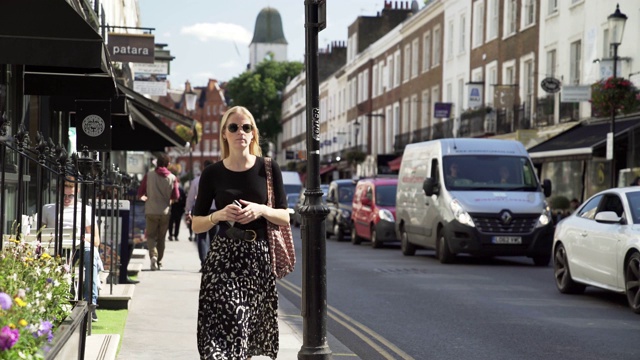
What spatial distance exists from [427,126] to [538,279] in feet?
119

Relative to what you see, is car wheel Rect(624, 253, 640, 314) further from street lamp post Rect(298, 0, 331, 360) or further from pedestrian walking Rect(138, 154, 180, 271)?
pedestrian walking Rect(138, 154, 180, 271)

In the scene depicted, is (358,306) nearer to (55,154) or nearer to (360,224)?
(55,154)

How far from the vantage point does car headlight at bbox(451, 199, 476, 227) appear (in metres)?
20.0

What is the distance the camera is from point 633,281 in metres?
12.3

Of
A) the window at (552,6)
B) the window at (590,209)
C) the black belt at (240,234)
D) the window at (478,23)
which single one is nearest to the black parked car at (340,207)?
the window at (552,6)

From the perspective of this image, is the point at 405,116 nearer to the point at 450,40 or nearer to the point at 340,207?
the point at 450,40

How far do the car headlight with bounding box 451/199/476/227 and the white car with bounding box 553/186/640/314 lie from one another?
5.02 meters

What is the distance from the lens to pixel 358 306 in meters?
13.4

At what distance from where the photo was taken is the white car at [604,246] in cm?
1241

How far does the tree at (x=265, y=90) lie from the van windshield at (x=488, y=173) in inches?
3617

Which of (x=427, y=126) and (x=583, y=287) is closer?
(x=583, y=287)

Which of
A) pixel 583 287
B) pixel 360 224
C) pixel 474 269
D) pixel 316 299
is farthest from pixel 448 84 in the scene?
pixel 316 299

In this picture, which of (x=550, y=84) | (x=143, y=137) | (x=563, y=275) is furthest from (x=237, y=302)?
(x=550, y=84)

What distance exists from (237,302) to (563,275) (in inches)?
362
